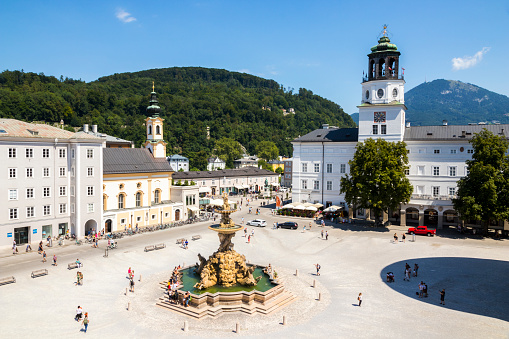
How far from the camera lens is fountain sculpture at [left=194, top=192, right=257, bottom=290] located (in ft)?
87.4

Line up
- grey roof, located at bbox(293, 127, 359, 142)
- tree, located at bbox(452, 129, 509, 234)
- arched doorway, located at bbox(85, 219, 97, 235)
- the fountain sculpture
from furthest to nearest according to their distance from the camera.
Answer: grey roof, located at bbox(293, 127, 359, 142), arched doorway, located at bbox(85, 219, 97, 235), tree, located at bbox(452, 129, 509, 234), the fountain sculpture

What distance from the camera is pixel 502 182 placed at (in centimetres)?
4238

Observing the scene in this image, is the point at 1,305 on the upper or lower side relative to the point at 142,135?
lower

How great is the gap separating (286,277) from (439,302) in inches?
432

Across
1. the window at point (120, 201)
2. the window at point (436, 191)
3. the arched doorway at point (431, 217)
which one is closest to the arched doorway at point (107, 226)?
the window at point (120, 201)

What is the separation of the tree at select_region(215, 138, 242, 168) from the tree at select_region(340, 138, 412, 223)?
102277mm

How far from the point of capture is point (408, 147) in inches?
2153

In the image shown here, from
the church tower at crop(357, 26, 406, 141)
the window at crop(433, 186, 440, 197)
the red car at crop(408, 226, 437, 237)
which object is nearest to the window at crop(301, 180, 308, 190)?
the church tower at crop(357, 26, 406, 141)

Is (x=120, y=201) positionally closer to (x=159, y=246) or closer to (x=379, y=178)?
(x=159, y=246)

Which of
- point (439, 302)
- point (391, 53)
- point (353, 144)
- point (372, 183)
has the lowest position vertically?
point (439, 302)

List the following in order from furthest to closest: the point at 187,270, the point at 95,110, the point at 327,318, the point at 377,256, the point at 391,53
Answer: the point at 95,110 < the point at 391,53 < the point at 377,256 < the point at 187,270 < the point at 327,318

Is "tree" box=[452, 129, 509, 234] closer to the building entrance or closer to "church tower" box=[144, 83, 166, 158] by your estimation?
"church tower" box=[144, 83, 166, 158]

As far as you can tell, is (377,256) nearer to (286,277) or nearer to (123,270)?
(286,277)

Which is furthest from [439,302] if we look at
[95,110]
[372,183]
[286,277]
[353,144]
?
[95,110]
